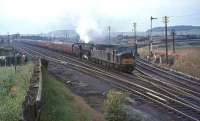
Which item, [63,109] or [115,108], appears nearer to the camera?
[115,108]

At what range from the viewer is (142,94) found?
31.1 metres

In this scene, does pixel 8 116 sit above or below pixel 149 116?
above

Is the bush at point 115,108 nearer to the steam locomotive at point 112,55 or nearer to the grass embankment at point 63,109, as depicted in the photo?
the grass embankment at point 63,109

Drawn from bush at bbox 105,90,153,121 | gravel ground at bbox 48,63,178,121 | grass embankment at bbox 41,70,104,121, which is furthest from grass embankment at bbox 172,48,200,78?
bush at bbox 105,90,153,121

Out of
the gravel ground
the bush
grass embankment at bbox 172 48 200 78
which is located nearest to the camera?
the bush

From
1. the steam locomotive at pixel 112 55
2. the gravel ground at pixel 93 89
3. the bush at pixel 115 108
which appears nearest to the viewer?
the bush at pixel 115 108

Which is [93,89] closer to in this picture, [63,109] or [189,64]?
[63,109]

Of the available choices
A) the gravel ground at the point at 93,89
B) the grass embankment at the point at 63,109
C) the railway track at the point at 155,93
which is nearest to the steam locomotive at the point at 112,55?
the railway track at the point at 155,93

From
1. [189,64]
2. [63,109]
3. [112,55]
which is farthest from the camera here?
[189,64]

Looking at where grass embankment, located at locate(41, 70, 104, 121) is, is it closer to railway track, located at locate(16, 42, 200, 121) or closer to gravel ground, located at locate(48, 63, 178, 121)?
gravel ground, located at locate(48, 63, 178, 121)

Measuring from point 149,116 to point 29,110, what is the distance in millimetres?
11055

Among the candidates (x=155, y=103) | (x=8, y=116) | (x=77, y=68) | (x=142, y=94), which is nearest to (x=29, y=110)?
(x=8, y=116)

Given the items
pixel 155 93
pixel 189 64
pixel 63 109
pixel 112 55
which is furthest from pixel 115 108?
pixel 189 64

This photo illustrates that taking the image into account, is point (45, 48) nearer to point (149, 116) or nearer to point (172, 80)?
point (172, 80)
